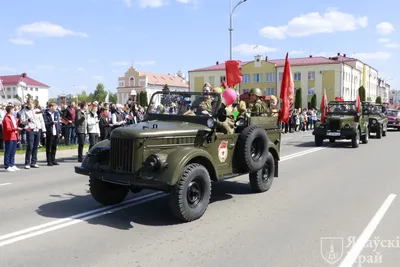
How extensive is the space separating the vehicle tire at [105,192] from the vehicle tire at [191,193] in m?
1.43

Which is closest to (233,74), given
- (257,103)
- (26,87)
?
(257,103)

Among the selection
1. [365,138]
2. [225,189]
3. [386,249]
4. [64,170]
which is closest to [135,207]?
[225,189]

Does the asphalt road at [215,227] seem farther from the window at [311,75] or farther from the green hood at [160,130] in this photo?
the window at [311,75]

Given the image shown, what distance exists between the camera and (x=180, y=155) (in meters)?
5.32

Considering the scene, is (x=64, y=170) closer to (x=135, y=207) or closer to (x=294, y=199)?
(x=135, y=207)

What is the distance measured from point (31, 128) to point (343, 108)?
44.4 feet

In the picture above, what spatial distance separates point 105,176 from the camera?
554 cm

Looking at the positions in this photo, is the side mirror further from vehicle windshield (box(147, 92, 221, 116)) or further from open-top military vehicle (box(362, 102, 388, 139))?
open-top military vehicle (box(362, 102, 388, 139))

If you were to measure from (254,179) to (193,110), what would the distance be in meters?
1.84

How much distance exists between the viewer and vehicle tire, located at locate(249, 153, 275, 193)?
731 cm

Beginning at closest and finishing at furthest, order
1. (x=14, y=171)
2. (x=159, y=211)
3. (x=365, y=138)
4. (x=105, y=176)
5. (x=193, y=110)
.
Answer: (x=105, y=176) → (x=159, y=211) → (x=193, y=110) → (x=14, y=171) → (x=365, y=138)

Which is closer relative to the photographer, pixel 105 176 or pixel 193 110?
pixel 105 176

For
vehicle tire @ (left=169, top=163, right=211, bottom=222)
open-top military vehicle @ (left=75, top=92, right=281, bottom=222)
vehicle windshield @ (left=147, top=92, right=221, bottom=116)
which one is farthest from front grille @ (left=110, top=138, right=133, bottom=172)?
vehicle windshield @ (left=147, top=92, right=221, bottom=116)

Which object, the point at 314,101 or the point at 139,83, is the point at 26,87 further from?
the point at 314,101
